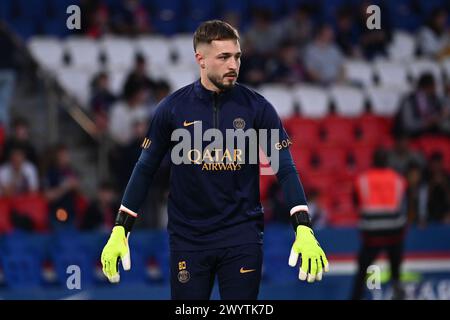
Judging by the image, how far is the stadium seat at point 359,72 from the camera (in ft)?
51.2

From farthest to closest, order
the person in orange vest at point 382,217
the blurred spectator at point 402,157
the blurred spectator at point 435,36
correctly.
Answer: the blurred spectator at point 435,36
the blurred spectator at point 402,157
the person in orange vest at point 382,217

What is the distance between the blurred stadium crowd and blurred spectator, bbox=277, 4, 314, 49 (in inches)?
0.8

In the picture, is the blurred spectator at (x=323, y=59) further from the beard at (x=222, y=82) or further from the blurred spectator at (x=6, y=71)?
the beard at (x=222, y=82)

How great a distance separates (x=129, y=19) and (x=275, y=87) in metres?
2.48

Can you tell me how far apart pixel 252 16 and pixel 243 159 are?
1059 centimetres

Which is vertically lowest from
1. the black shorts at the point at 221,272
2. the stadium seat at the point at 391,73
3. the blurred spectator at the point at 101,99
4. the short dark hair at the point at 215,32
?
the black shorts at the point at 221,272

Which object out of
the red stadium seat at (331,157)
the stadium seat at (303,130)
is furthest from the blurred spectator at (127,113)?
the red stadium seat at (331,157)

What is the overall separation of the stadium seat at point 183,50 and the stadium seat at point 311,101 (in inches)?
62.9

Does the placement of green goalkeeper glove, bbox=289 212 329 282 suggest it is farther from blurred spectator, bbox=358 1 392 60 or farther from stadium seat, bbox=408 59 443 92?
blurred spectator, bbox=358 1 392 60

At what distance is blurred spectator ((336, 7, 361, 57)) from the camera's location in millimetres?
15852

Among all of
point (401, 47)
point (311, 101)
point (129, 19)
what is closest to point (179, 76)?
point (129, 19)

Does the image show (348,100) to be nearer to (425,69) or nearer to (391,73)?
(391,73)

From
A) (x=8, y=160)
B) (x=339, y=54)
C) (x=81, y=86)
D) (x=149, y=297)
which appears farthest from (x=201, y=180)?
(x=339, y=54)

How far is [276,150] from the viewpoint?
593cm
